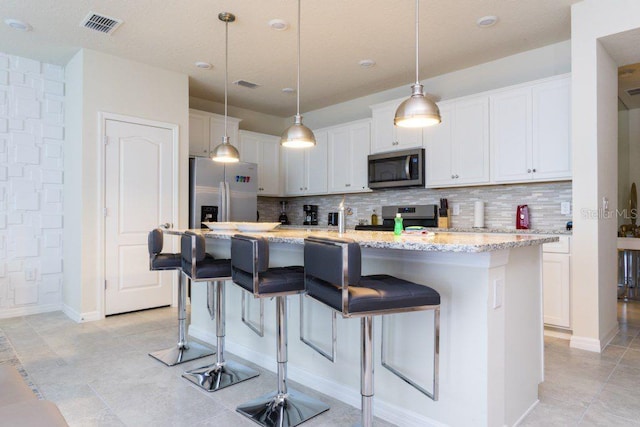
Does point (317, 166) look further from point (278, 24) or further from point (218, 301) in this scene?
point (218, 301)

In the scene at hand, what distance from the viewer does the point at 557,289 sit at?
348cm

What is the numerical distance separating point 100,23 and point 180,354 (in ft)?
9.60

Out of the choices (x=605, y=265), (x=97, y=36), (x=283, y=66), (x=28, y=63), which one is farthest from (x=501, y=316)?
(x=28, y=63)

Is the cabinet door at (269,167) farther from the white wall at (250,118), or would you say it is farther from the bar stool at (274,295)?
the bar stool at (274,295)

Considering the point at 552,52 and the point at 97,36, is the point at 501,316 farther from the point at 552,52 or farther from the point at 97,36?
the point at 97,36

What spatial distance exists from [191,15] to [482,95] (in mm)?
2955

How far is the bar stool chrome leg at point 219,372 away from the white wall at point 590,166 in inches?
103

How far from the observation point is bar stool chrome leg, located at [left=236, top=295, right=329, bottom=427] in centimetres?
204

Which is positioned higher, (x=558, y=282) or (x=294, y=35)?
(x=294, y=35)

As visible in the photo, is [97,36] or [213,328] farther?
[97,36]

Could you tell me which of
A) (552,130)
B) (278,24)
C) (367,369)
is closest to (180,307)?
(367,369)

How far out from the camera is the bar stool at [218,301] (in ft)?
8.08

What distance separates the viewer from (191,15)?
337cm

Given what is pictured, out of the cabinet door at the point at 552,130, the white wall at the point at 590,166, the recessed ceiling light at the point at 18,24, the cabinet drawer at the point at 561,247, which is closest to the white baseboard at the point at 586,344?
the white wall at the point at 590,166
